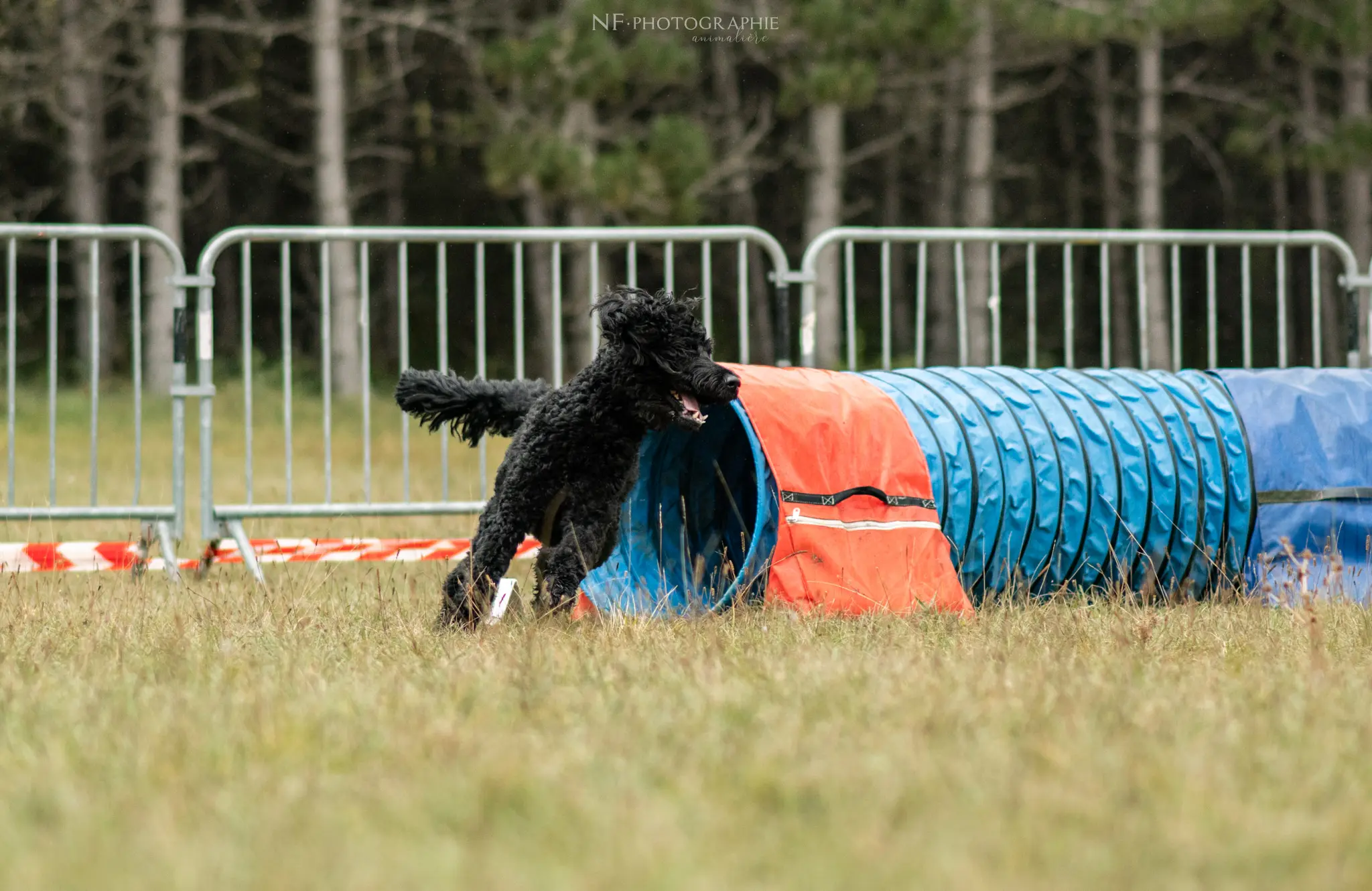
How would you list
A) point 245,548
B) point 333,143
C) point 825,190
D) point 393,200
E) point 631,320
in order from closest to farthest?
point 631,320 → point 245,548 → point 333,143 → point 825,190 → point 393,200

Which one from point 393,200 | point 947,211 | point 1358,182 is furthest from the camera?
point 393,200

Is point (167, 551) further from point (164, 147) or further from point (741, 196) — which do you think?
point (741, 196)

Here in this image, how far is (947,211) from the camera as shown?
22.1 meters

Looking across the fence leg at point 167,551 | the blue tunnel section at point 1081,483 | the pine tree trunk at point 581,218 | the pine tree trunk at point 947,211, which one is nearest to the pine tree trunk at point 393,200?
the pine tree trunk at point 581,218

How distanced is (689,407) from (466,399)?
92cm

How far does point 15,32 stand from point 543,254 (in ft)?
24.4

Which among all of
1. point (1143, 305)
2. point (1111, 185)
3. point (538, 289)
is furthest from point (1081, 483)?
point (1111, 185)

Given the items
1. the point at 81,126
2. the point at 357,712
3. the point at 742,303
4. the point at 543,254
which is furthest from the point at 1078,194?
the point at 357,712

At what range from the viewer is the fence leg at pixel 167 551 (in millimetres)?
5938

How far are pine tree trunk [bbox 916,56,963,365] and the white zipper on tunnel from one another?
1595cm

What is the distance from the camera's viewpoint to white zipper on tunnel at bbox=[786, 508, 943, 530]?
467 centimetres

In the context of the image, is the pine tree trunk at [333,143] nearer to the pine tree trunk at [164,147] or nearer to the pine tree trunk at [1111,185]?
the pine tree trunk at [164,147]

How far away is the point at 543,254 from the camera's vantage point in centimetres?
2061

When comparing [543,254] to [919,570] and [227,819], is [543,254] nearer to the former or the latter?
[919,570]
